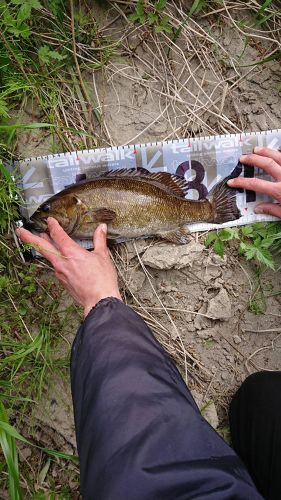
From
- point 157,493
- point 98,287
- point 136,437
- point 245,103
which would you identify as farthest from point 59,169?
point 157,493

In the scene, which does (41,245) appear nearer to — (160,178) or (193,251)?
(160,178)

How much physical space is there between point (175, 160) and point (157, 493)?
2.19 metres

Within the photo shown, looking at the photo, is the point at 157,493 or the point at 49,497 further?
the point at 49,497

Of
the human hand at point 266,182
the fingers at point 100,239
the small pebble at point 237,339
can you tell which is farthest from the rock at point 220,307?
the fingers at point 100,239

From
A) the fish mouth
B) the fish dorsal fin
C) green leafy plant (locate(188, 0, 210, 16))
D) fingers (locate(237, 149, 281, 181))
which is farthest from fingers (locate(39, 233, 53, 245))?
green leafy plant (locate(188, 0, 210, 16))

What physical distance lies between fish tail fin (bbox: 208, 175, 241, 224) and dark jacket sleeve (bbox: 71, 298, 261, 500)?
3.86ft

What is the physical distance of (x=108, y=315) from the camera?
249cm

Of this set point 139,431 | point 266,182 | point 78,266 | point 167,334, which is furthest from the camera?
point 167,334

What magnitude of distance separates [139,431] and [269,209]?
194 centimetres

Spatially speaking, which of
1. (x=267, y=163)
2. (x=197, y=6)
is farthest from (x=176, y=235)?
(x=197, y=6)

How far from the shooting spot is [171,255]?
3.17m

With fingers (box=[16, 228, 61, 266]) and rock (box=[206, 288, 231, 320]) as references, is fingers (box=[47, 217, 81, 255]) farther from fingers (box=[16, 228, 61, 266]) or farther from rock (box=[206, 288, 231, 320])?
rock (box=[206, 288, 231, 320])

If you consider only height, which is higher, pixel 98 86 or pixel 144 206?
pixel 98 86

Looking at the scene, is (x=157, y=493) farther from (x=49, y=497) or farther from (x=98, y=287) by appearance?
(x=49, y=497)
